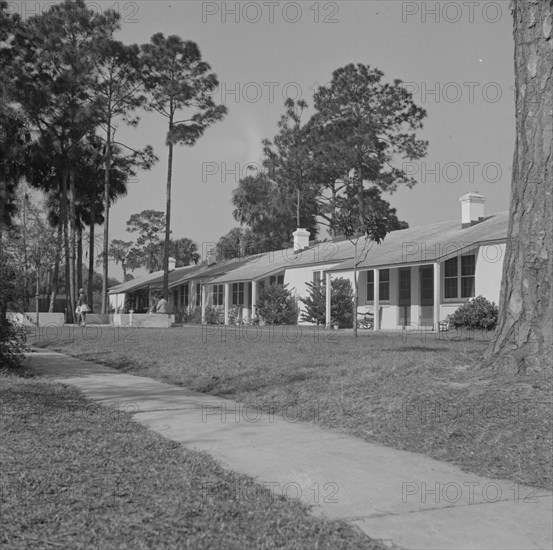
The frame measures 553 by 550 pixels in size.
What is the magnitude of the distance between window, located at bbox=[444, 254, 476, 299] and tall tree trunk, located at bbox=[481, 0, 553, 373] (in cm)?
1477

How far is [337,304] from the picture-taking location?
26641 millimetres

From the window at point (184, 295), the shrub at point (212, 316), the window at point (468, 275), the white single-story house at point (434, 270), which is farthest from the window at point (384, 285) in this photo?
the window at point (184, 295)

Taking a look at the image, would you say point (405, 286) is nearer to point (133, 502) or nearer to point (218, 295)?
point (218, 295)

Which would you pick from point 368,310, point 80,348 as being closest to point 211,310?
point 368,310

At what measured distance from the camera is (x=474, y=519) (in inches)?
166

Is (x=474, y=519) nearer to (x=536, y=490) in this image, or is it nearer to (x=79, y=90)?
(x=536, y=490)

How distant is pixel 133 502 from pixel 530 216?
5.27 m

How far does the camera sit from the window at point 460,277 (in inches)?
872

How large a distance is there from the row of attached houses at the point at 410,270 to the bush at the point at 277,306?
61 centimetres

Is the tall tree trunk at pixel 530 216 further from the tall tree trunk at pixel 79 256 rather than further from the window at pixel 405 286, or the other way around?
the tall tree trunk at pixel 79 256

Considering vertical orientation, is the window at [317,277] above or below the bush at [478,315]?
above

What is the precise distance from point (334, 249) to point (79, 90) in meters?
16.4

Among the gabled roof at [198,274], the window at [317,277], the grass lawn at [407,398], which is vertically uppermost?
the gabled roof at [198,274]

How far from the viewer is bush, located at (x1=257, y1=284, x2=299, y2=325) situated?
30453 millimetres
